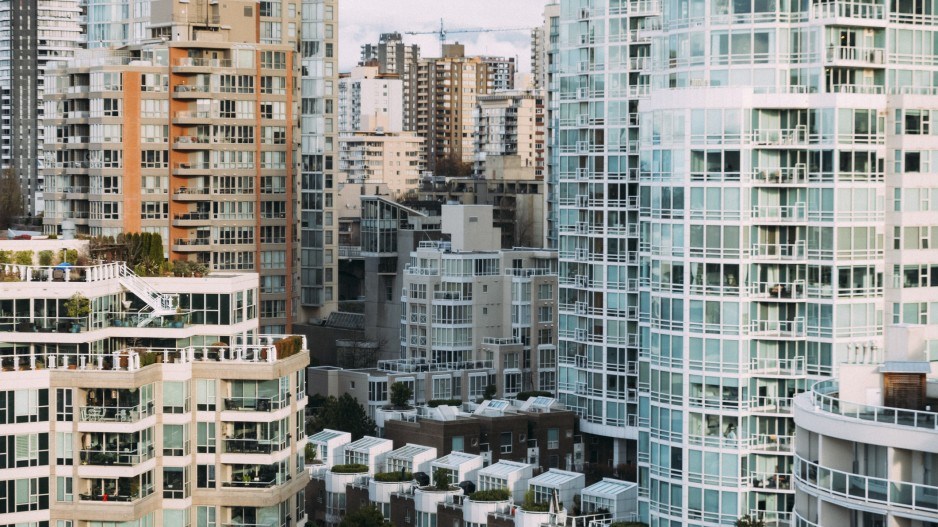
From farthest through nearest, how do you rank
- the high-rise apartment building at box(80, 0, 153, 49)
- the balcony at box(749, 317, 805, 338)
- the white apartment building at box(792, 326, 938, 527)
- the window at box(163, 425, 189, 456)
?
the high-rise apartment building at box(80, 0, 153, 49) < the balcony at box(749, 317, 805, 338) < the window at box(163, 425, 189, 456) < the white apartment building at box(792, 326, 938, 527)

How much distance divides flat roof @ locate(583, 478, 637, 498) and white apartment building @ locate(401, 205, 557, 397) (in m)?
37.9

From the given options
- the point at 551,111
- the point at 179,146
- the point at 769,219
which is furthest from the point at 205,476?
the point at 551,111

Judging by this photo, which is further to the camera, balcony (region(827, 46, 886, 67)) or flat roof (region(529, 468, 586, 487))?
flat roof (region(529, 468, 586, 487))

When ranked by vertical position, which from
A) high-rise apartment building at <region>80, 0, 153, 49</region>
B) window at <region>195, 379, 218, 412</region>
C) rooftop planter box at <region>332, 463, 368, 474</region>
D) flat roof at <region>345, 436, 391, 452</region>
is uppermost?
high-rise apartment building at <region>80, 0, 153, 49</region>

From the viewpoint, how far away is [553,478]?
107 m

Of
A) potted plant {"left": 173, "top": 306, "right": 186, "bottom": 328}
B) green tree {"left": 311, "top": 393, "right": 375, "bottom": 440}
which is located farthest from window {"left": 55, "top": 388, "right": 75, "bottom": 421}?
green tree {"left": 311, "top": 393, "right": 375, "bottom": 440}

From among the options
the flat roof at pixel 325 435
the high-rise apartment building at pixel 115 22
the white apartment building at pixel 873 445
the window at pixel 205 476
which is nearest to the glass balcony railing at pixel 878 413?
the white apartment building at pixel 873 445

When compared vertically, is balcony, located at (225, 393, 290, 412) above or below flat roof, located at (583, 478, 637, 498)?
above

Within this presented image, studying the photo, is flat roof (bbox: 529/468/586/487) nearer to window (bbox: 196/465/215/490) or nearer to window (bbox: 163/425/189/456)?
window (bbox: 196/465/215/490)

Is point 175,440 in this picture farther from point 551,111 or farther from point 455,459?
point 551,111

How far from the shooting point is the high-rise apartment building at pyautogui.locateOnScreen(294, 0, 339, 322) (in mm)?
165625

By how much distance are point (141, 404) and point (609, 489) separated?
1215 inches

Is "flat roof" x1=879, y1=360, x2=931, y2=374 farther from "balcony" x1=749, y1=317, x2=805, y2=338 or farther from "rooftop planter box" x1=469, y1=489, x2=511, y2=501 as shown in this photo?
"rooftop planter box" x1=469, y1=489, x2=511, y2=501

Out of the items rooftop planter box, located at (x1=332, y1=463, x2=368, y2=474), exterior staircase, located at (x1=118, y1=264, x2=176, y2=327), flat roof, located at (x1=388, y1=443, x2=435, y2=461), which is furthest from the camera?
flat roof, located at (x1=388, y1=443, x2=435, y2=461)
